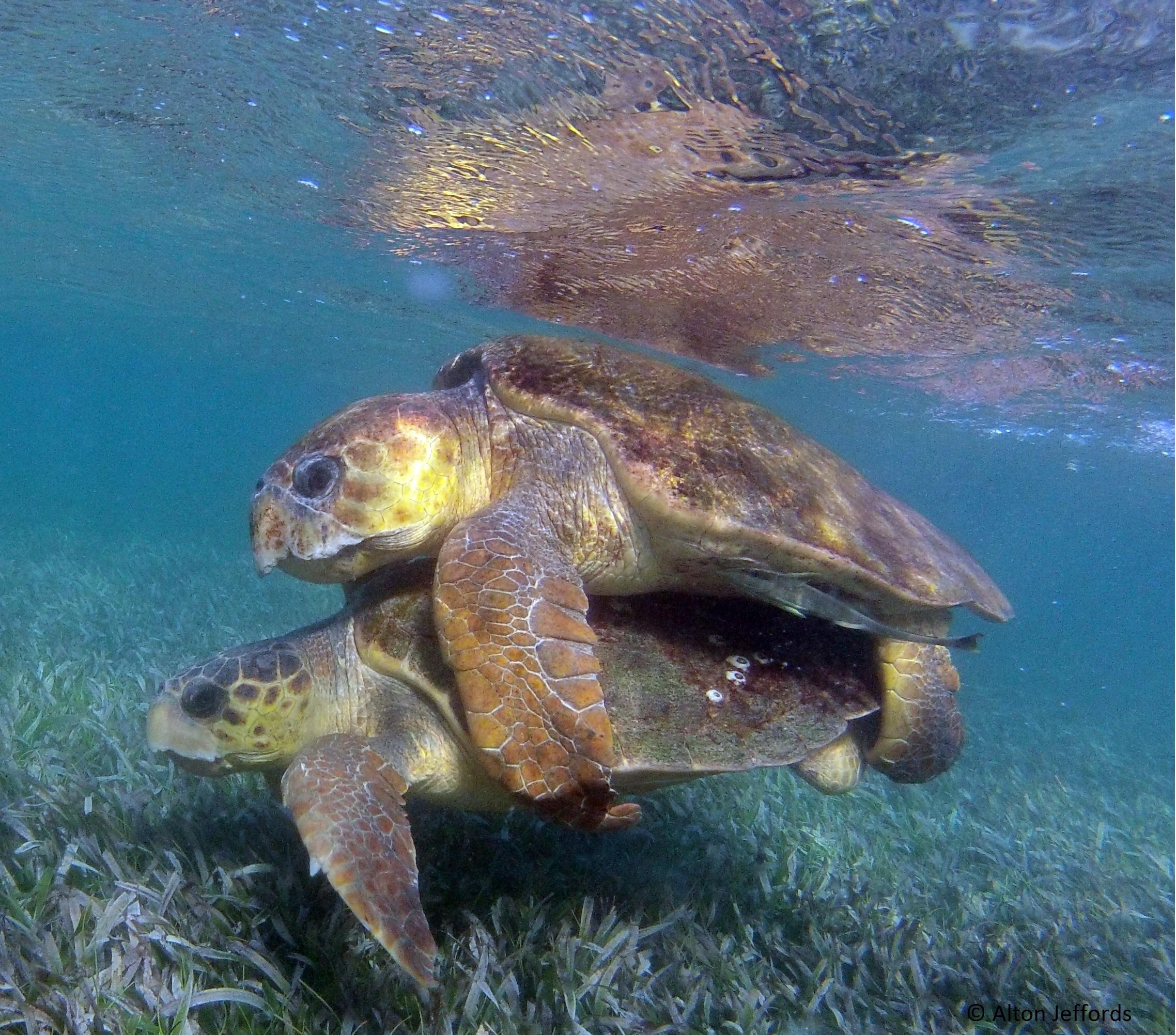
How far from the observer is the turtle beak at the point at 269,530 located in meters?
3.18

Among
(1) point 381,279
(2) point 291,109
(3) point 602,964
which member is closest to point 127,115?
(2) point 291,109

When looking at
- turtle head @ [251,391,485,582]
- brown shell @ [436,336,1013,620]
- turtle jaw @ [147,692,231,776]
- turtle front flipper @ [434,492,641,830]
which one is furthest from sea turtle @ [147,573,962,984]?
brown shell @ [436,336,1013,620]

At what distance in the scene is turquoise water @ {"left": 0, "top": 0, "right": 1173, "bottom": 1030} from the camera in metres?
6.55

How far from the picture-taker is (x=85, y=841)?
9.82ft

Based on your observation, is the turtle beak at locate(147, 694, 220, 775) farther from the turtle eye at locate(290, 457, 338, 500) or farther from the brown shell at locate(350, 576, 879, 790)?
the turtle eye at locate(290, 457, 338, 500)

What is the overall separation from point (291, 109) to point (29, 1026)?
907 cm

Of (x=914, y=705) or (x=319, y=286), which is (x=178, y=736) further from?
(x=319, y=286)

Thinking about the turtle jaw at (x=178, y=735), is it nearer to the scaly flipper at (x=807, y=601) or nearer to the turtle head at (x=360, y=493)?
the turtle head at (x=360, y=493)

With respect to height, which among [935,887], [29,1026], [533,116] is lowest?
[935,887]

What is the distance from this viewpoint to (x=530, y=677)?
7.83 ft

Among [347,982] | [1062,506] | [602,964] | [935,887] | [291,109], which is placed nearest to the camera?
[347,982]

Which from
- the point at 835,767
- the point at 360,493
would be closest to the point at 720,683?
the point at 835,767

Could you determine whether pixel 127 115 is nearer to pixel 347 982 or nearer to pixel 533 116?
pixel 533 116

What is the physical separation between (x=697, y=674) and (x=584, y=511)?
96cm
